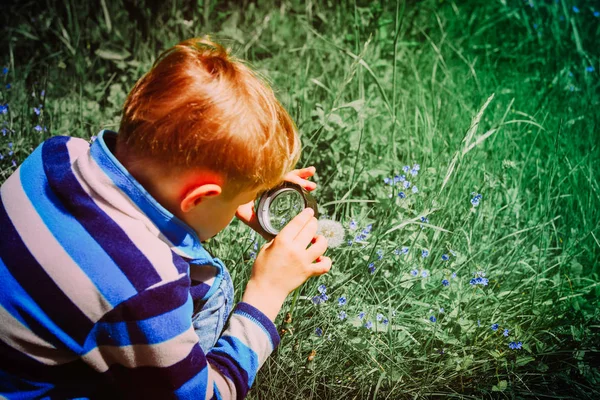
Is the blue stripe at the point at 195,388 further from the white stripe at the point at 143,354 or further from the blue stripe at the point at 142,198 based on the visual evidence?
the blue stripe at the point at 142,198

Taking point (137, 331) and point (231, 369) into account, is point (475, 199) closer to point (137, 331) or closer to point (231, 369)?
point (231, 369)

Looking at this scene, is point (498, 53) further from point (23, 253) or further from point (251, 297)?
point (23, 253)

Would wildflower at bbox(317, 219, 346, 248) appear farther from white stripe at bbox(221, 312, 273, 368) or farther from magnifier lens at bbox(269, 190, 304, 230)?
white stripe at bbox(221, 312, 273, 368)

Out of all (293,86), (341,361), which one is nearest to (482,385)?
(341,361)

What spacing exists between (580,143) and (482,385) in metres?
1.41

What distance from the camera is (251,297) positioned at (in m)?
1.40

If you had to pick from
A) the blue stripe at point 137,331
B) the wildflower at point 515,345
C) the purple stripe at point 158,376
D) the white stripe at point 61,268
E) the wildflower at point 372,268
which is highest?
the white stripe at point 61,268

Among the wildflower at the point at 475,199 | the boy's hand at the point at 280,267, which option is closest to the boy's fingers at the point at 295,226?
the boy's hand at the point at 280,267

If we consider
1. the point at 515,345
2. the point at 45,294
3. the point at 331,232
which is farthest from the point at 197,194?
the point at 515,345

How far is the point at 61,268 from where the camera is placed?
3.61 ft

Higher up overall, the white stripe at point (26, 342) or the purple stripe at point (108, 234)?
the purple stripe at point (108, 234)

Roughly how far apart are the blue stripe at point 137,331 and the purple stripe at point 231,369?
230mm

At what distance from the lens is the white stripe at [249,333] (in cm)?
136

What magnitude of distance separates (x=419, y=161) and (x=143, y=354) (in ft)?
5.27
